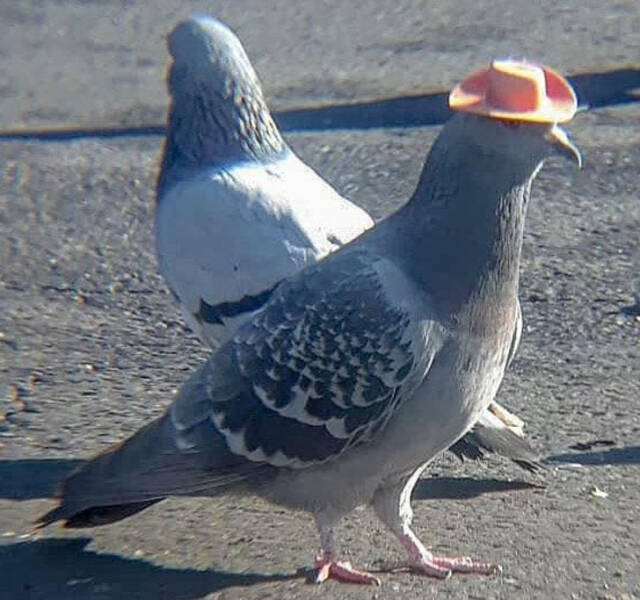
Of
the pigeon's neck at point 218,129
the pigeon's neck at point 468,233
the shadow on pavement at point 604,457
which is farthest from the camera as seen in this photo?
the pigeon's neck at point 218,129

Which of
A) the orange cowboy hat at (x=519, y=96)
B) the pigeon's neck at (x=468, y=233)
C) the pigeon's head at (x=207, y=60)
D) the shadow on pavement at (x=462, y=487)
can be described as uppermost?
the orange cowboy hat at (x=519, y=96)

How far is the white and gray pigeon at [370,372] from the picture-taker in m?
4.09

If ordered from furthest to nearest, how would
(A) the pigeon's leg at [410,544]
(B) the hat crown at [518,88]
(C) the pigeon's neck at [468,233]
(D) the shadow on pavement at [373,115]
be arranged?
(D) the shadow on pavement at [373,115] < (A) the pigeon's leg at [410,544] < (C) the pigeon's neck at [468,233] < (B) the hat crown at [518,88]

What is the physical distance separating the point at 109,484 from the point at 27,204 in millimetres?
4455

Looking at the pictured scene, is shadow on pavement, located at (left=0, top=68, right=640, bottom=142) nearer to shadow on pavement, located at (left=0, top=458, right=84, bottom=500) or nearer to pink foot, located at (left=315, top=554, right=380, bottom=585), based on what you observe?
shadow on pavement, located at (left=0, top=458, right=84, bottom=500)

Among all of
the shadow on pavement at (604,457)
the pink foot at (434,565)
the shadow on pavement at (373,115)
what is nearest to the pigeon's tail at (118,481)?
the pink foot at (434,565)

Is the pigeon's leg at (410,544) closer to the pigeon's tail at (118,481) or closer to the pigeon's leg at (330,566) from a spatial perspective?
the pigeon's leg at (330,566)

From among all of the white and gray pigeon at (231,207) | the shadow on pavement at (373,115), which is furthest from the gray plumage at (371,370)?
the shadow on pavement at (373,115)

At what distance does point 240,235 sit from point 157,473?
3.56 feet

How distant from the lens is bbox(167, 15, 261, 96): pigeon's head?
19.4ft

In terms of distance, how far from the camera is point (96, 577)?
4496mm

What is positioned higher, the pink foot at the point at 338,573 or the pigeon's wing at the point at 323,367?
the pigeon's wing at the point at 323,367

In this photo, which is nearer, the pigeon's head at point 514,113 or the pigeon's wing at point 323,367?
the pigeon's head at point 514,113

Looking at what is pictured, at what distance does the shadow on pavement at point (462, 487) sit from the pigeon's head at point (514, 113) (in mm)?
1364
